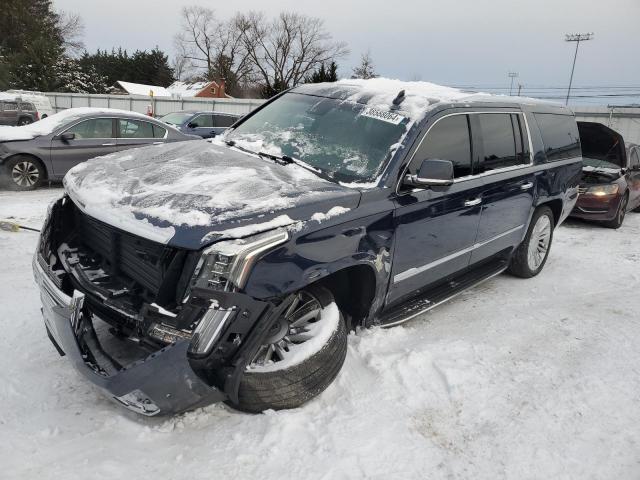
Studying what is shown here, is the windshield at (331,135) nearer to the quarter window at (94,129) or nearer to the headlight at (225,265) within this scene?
the headlight at (225,265)

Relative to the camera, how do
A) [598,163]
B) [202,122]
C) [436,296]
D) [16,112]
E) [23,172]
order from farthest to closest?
[16,112], [202,122], [598,163], [23,172], [436,296]

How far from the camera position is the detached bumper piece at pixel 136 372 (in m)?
2.27

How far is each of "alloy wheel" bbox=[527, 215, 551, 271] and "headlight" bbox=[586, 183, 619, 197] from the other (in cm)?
363

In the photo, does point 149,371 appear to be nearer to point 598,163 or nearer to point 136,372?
point 136,372

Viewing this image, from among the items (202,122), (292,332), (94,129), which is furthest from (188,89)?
(292,332)

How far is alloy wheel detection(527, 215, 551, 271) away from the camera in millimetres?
5469

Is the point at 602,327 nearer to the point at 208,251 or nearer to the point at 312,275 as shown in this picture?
the point at 312,275

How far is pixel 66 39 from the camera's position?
6150cm

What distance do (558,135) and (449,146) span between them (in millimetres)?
2411

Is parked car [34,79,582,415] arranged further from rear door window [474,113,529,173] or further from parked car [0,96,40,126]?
parked car [0,96,40,126]

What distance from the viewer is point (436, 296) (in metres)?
4.02

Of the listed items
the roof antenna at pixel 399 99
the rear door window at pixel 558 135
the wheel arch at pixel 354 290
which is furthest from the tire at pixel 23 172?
the rear door window at pixel 558 135

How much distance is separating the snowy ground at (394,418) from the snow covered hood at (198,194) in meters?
1.04

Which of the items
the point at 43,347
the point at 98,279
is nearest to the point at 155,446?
the point at 98,279
